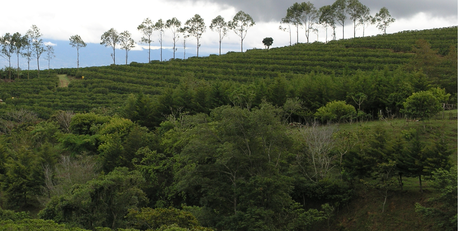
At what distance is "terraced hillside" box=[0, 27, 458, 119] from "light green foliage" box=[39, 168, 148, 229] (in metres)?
32.1

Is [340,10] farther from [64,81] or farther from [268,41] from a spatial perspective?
[64,81]

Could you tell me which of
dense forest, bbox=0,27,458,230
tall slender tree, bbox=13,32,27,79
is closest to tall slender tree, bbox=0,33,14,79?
tall slender tree, bbox=13,32,27,79

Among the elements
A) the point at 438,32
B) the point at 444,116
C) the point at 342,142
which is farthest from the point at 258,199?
the point at 438,32

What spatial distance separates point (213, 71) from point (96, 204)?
50963 mm

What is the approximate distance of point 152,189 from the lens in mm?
24547

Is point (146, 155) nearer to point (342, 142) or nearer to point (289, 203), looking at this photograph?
point (289, 203)

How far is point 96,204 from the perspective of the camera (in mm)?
16781

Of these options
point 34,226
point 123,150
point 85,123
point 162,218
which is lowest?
point 162,218

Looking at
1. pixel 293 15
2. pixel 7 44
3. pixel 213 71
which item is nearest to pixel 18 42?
pixel 7 44

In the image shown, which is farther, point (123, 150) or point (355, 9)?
point (355, 9)

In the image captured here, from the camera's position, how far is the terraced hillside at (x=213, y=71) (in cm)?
5412

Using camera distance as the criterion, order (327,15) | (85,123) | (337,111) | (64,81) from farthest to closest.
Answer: (327,15) < (64,81) < (85,123) < (337,111)

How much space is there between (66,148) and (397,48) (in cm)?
6027

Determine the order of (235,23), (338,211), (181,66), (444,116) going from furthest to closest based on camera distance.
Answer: (235,23) → (181,66) → (444,116) → (338,211)
